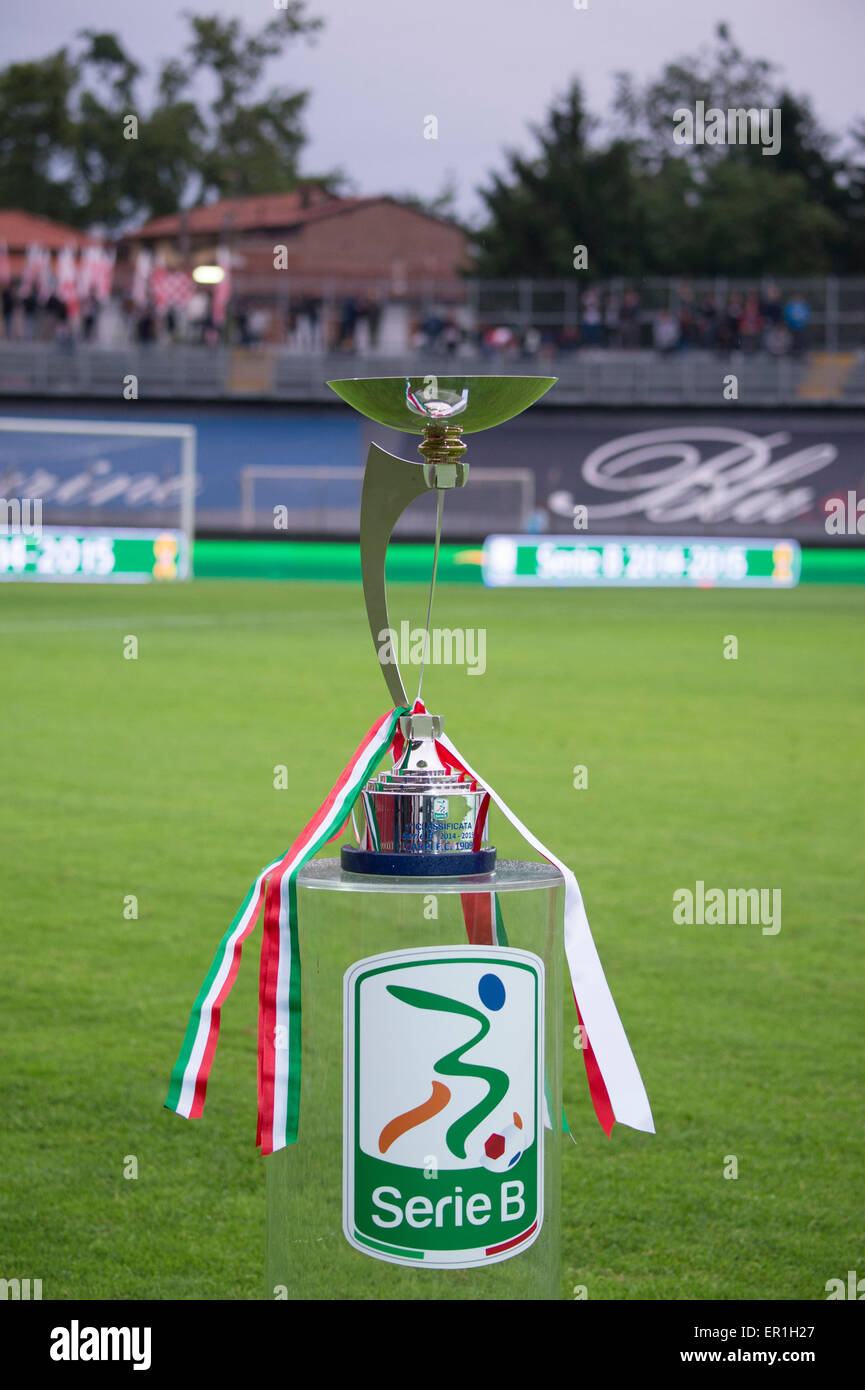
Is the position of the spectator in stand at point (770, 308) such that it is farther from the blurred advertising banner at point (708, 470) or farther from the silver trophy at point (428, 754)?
the silver trophy at point (428, 754)

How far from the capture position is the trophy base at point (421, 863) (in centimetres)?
232

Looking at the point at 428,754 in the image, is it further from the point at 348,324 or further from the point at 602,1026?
the point at 348,324

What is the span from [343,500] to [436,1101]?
100ft

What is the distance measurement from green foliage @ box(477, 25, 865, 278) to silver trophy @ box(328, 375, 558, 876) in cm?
5230

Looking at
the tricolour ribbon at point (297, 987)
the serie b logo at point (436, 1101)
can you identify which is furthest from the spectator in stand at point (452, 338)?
the serie b logo at point (436, 1101)

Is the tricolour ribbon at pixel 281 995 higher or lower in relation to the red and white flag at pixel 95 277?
lower

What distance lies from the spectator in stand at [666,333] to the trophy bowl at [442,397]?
34417mm

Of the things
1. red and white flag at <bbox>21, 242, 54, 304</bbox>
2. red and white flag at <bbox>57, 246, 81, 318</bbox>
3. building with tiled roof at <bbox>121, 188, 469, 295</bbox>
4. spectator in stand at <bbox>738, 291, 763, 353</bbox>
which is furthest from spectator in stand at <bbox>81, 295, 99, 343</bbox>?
spectator in stand at <bbox>738, 291, 763, 353</bbox>

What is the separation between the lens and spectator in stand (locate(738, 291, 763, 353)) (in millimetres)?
35906

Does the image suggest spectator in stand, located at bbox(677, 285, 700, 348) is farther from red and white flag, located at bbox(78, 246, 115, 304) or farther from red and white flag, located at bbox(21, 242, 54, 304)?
red and white flag, located at bbox(21, 242, 54, 304)
